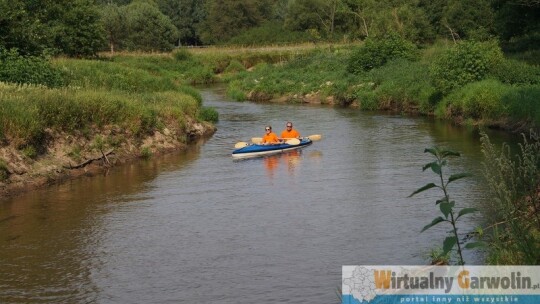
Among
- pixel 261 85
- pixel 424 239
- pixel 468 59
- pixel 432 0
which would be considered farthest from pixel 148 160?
pixel 432 0

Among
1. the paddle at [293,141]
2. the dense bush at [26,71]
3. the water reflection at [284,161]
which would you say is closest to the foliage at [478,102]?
the paddle at [293,141]

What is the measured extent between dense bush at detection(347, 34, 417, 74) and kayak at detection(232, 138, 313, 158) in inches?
779

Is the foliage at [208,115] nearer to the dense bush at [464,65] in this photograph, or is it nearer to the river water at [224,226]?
the river water at [224,226]

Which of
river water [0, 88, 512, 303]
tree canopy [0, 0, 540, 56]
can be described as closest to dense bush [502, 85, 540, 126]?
river water [0, 88, 512, 303]

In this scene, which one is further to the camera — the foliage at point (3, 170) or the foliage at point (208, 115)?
the foliage at point (208, 115)

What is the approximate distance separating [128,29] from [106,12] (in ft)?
9.12

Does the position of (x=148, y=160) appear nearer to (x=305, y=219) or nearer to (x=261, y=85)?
(x=305, y=219)

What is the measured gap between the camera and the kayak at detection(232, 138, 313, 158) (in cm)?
2505

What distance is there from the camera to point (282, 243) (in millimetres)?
14797

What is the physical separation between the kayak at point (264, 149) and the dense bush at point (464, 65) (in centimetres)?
985

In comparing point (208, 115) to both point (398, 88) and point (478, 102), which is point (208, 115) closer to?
point (398, 88)

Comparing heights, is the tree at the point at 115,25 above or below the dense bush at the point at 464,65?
above

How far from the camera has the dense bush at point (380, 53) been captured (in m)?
46.0

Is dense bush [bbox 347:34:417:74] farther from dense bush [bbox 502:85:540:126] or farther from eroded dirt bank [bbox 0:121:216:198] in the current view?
eroded dirt bank [bbox 0:121:216:198]
